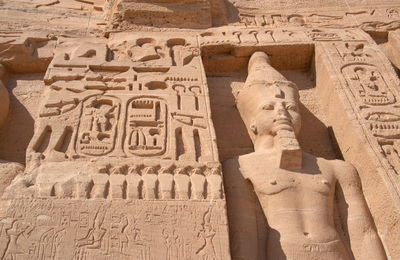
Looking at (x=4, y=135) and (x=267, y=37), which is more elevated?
(x=267, y=37)

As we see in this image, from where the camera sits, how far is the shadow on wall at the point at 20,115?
442 cm

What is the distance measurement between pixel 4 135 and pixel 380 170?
10.8ft

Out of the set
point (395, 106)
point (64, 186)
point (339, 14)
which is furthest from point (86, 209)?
point (339, 14)

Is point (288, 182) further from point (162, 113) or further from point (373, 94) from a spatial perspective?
point (373, 94)

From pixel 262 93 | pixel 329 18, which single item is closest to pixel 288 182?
pixel 262 93

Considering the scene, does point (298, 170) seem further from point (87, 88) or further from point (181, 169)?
point (87, 88)

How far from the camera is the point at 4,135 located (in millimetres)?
4551

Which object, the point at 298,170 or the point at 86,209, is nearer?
the point at 86,209

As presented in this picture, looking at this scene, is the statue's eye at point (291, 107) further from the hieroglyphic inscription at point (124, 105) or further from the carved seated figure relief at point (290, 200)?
the hieroglyphic inscription at point (124, 105)

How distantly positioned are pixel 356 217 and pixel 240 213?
922 millimetres

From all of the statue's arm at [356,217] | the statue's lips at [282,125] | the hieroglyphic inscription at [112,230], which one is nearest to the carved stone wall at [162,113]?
the hieroglyphic inscription at [112,230]

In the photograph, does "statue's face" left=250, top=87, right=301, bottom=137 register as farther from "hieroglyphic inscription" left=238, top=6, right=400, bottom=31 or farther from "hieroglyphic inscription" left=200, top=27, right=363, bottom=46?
"hieroglyphic inscription" left=238, top=6, right=400, bottom=31

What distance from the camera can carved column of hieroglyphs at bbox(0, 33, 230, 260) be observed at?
3166mm

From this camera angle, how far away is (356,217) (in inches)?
153
